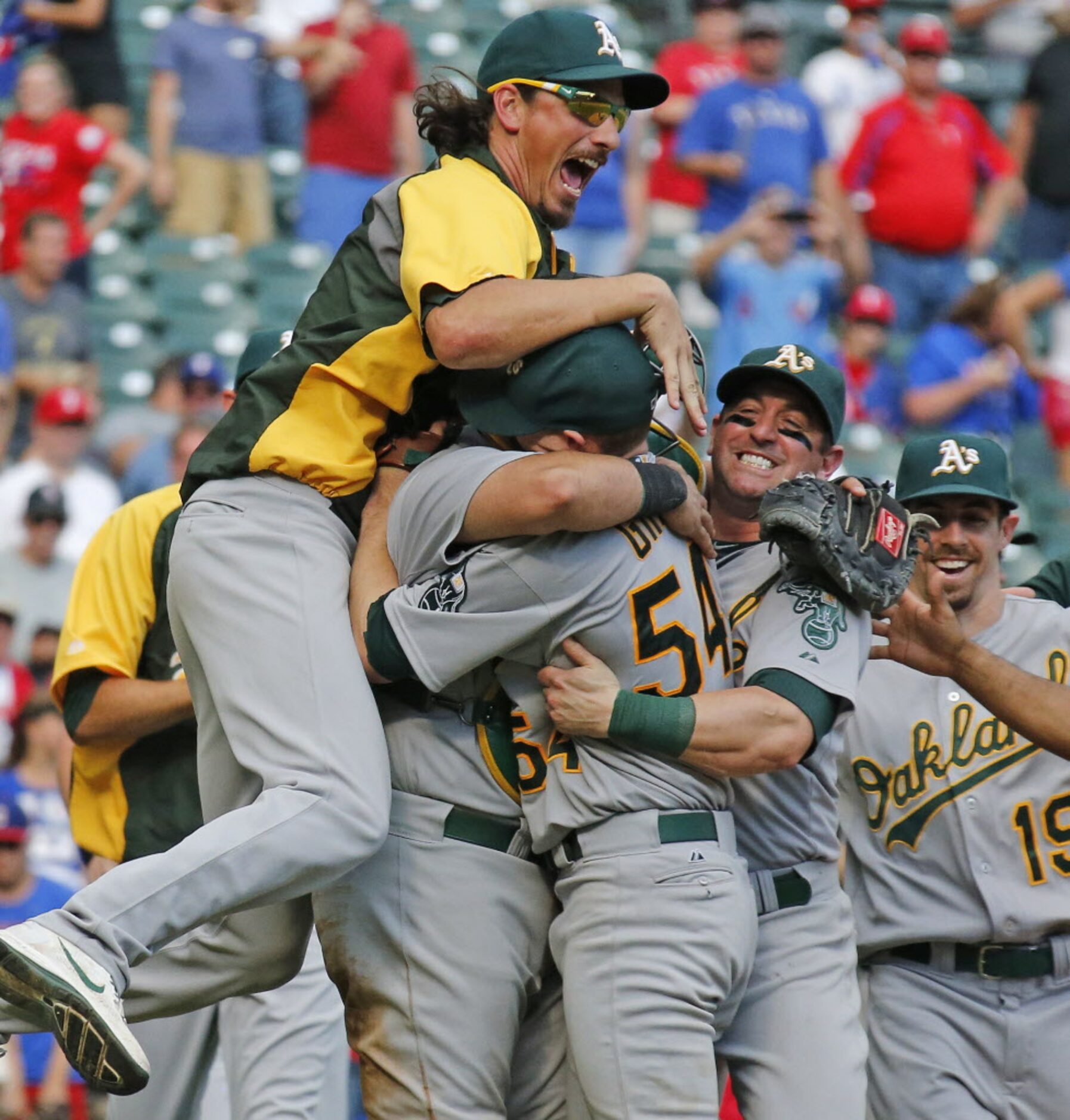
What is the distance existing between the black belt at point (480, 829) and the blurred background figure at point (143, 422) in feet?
16.3

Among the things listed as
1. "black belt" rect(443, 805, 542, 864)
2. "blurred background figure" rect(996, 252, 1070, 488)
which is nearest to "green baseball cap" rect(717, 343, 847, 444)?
"black belt" rect(443, 805, 542, 864)

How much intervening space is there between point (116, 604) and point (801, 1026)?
6.56 ft

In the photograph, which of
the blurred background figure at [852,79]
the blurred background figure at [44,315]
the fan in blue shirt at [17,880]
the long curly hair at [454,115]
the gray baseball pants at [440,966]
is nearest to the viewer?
the gray baseball pants at [440,966]

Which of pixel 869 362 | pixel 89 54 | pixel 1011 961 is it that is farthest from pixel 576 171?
pixel 89 54

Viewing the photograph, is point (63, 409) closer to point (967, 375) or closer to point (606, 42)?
point (967, 375)

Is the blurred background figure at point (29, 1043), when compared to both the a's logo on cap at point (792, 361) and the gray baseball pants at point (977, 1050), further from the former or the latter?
the a's logo on cap at point (792, 361)

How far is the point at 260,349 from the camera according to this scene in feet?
16.1

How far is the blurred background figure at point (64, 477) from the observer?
827 cm

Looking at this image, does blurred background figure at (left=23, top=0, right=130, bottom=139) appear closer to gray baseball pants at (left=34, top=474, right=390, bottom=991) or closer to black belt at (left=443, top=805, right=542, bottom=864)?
gray baseball pants at (left=34, top=474, right=390, bottom=991)

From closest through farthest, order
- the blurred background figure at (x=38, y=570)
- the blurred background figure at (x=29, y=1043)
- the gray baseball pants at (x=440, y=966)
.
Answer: the gray baseball pants at (x=440, y=966) < the blurred background figure at (x=29, y=1043) < the blurred background figure at (x=38, y=570)

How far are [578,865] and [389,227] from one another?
129 cm

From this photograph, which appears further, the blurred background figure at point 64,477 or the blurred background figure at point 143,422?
the blurred background figure at point 143,422

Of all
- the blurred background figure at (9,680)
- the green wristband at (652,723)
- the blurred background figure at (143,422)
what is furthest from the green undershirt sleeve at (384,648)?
the blurred background figure at (143,422)

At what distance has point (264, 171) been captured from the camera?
1012cm
